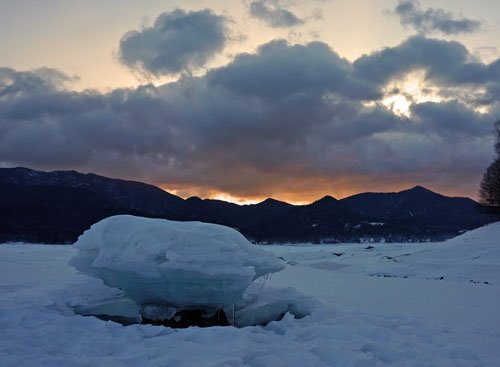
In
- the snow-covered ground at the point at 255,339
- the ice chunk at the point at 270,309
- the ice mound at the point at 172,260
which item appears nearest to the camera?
the snow-covered ground at the point at 255,339

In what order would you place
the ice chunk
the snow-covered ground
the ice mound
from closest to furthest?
1. the snow-covered ground
2. the ice mound
3. the ice chunk

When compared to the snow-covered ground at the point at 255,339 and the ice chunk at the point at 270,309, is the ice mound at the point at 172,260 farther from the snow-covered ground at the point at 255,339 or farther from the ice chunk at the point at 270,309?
the snow-covered ground at the point at 255,339

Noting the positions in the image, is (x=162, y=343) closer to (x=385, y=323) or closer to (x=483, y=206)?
(x=385, y=323)

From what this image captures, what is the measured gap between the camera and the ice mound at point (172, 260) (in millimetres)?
10070

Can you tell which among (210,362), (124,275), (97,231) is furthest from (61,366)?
(97,231)

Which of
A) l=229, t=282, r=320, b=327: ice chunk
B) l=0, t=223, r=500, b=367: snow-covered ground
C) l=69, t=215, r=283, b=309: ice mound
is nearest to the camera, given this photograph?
l=0, t=223, r=500, b=367: snow-covered ground

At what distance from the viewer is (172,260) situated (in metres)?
9.83

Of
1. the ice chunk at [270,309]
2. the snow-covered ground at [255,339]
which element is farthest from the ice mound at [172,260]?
the snow-covered ground at [255,339]

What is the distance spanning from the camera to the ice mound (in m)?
10.1

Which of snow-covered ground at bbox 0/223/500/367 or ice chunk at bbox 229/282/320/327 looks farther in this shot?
ice chunk at bbox 229/282/320/327

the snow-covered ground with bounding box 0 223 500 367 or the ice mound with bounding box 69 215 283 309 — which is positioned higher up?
the ice mound with bounding box 69 215 283 309

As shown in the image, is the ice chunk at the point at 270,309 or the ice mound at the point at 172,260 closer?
the ice mound at the point at 172,260

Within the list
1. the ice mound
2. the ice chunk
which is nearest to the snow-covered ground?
the ice chunk

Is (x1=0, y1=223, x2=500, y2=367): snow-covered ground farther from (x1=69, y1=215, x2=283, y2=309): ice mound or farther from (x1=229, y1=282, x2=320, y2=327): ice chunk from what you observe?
(x1=69, y1=215, x2=283, y2=309): ice mound
